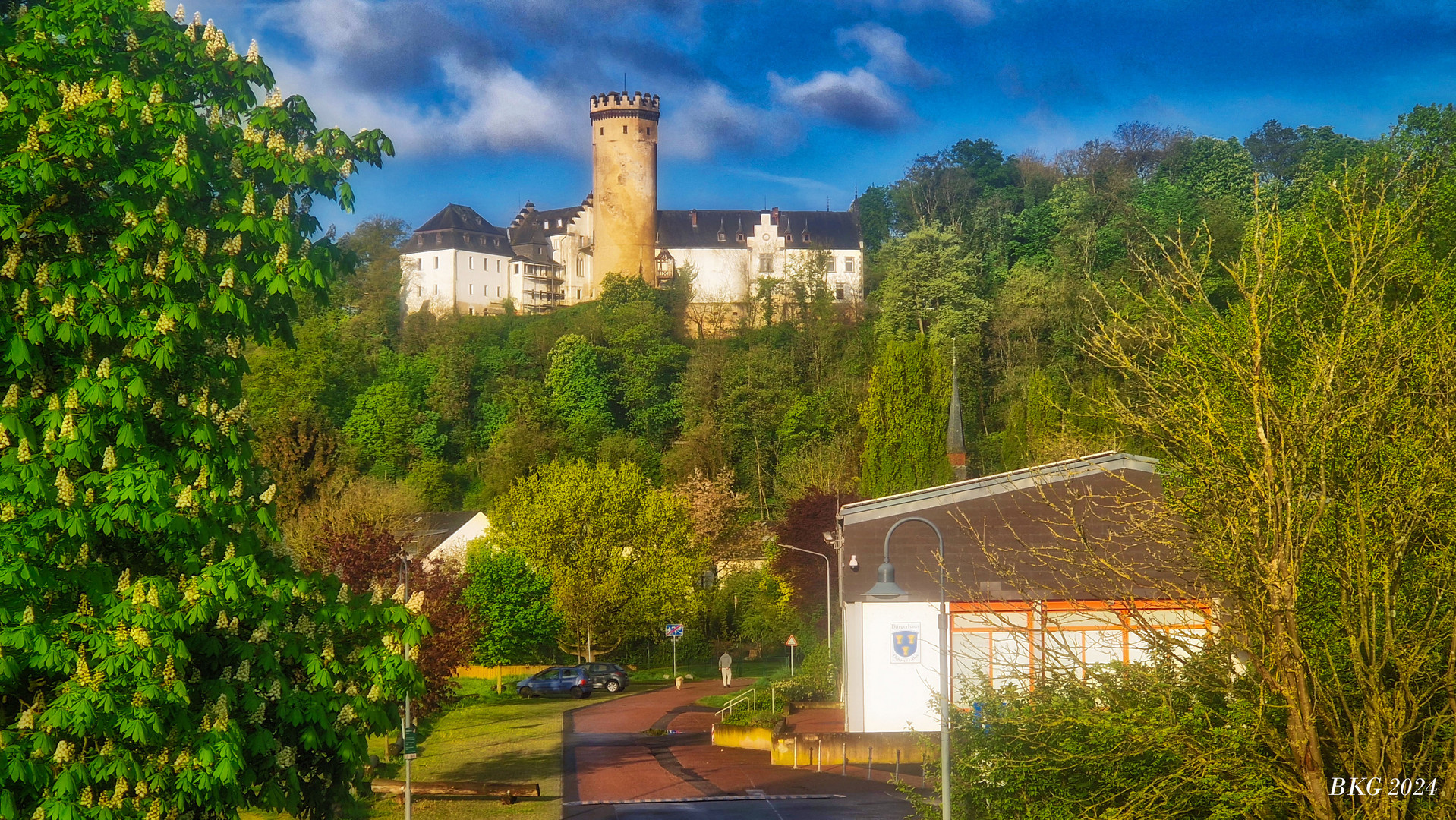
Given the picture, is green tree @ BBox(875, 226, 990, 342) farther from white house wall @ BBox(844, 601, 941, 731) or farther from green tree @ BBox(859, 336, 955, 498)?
white house wall @ BBox(844, 601, 941, 731)

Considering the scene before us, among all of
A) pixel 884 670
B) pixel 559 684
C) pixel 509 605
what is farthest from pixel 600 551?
pixel 884 670

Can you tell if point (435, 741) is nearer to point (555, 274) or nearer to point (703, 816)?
point (703, 816)

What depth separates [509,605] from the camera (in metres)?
50.8

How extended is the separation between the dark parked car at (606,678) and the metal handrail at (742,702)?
1170cm

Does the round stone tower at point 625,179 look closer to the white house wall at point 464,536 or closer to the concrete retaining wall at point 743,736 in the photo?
the white house wall at point 464,536

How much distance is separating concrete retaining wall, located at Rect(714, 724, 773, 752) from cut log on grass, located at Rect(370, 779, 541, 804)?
7.36 meters

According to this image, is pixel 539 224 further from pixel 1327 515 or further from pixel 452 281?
Answer: pixel 1327 515

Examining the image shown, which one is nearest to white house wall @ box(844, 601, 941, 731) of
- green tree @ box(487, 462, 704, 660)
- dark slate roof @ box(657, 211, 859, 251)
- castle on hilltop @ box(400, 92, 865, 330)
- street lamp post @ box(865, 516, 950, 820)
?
street lamp post @ box(865, 516, 950, 820)

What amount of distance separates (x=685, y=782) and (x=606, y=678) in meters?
24.1

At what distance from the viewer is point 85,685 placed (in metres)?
10.6

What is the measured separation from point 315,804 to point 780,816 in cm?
1111

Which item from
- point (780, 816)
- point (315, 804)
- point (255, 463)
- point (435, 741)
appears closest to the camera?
point (315, 804)

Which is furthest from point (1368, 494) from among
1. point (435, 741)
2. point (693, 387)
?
point (693, 387)

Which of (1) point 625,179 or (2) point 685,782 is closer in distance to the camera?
(2) point 685,782
